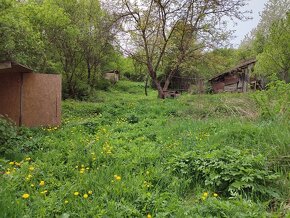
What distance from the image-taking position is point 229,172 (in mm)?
3602

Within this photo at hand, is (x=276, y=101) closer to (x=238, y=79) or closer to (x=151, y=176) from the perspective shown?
(x=151, y=176)

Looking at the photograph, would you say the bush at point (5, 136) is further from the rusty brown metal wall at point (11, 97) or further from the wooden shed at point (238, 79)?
the wooden shed at point (238, 79)

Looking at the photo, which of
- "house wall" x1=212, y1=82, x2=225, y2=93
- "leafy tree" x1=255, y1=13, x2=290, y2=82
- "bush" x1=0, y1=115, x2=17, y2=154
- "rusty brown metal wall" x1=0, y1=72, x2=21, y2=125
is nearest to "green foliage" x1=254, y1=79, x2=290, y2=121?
"bush" x1=0, y1=115, x2=17, y2=154

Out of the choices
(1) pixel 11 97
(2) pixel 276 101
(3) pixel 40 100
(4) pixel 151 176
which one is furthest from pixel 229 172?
(1) pixel 11 97

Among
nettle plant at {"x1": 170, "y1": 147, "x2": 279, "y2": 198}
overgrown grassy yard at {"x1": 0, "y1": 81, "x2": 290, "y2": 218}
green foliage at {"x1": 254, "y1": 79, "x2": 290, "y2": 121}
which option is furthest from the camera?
green foliage at {"x1": 254, "y1": 79, "x2": 290, "y2": 121}

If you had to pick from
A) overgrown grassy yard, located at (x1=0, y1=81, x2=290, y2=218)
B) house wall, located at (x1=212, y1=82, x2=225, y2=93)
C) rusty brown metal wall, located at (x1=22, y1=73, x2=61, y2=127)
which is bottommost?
overgrown grassy yard, located at (x1=0, y1=81, x2=290, y2=218)

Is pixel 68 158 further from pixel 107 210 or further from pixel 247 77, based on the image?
pixel 247 77

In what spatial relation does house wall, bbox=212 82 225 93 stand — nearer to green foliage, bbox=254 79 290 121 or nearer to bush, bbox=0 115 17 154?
green foliage, bbox=254 79 290 121

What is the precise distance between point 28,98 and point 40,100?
0.36 m

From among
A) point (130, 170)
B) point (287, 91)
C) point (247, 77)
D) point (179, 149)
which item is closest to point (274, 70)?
point (247, 77)

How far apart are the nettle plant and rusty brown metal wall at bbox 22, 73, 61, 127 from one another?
5.16 m

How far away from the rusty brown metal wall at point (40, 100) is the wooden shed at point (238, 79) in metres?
14.6

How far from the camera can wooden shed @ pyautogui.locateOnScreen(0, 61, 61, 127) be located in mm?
7672

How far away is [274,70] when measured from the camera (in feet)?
59.1
